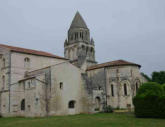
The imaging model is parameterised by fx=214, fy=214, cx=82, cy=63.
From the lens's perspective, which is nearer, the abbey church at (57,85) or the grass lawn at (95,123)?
the grass lawn at (95,123)

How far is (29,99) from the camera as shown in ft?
108

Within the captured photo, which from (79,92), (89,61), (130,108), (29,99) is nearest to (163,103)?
(130,108)

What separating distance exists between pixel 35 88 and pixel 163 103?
59.3ft

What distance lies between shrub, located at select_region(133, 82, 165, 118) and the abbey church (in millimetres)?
13268

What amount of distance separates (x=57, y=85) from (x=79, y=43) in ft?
83.9

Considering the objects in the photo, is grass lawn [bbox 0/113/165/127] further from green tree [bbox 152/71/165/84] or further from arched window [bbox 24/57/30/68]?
green tree [bbox 152/71/165/84]

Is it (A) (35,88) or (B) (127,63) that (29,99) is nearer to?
(A) (35,88)

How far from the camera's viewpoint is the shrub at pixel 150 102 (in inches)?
912

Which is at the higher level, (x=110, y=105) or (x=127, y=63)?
(x=127, y=63)

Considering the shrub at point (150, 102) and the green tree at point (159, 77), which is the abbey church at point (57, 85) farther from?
the green tree at point (159, 77)

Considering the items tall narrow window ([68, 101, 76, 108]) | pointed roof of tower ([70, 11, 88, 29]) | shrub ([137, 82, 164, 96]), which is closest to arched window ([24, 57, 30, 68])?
tall narrow window ([68, 101, 76, 108])

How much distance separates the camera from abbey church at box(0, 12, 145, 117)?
3288cm

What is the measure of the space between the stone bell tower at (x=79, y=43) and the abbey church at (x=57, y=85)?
1458cm

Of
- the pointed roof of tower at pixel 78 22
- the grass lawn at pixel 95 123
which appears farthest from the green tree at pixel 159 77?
the grass lawn at pixel 95 123
